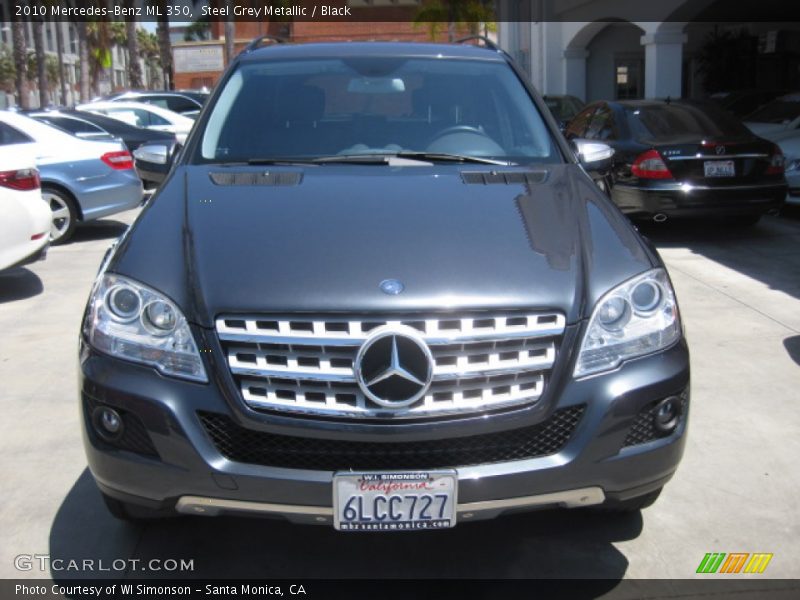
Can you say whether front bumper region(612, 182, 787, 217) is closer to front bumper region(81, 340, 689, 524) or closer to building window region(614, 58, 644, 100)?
front bumper region(81, 340, 689, 524)

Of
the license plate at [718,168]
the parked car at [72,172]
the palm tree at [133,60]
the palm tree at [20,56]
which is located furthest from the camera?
the palm tree at [133,60]

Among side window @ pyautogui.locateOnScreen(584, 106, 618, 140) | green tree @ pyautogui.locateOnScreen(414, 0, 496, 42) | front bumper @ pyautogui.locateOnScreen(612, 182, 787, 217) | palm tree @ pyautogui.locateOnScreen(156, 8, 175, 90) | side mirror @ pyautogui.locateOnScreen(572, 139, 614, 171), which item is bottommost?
front bumper @ pyautogui.locateOnScreen(612, 182, 787, 217)

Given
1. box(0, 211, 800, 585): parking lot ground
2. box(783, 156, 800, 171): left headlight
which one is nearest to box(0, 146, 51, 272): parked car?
box(0, 211, 800, 585): parking lot ground

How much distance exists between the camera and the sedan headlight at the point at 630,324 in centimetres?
277

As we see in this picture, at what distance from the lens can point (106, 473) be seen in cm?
281

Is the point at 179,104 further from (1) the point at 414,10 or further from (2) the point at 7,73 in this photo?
(2) the point at 7,73

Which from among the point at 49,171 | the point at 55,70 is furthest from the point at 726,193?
the point at 55,70

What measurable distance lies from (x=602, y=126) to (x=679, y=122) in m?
0.91

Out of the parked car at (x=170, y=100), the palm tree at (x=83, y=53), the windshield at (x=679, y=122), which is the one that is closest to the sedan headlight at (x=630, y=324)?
the windshield at (x=679, y=122)

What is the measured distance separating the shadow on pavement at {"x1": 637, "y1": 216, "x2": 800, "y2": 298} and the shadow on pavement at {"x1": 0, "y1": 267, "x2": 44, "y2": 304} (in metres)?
5.97

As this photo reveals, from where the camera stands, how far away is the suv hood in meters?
2.74

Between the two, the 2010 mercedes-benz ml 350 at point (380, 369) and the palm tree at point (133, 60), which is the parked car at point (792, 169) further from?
the palm tree at point (133, 60)

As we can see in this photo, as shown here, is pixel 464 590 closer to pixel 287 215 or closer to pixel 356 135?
pixel 287 215
